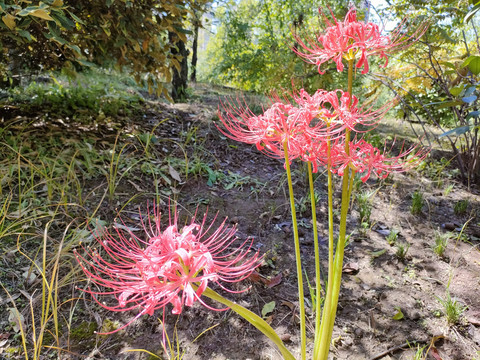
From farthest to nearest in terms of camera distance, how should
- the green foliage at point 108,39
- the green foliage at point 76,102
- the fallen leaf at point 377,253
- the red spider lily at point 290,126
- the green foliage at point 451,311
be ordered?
1. the green foliage at point 76,102
2. the green foliage at point 108,39
3. the fallen leaf at point 377,253
4. the green foliage at point 451,311
5. the red spider lily at point 290,126

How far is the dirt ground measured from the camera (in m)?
1.56

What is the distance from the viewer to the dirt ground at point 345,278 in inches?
61.4

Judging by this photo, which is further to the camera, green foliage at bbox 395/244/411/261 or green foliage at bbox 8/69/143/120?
green foliage at bbox 8/69/143/120

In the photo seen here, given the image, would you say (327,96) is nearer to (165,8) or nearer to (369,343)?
(369,343)

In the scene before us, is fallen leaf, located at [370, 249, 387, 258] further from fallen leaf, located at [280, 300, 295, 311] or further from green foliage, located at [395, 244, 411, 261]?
fallen leaf, located at [280, 300, 295, 311]

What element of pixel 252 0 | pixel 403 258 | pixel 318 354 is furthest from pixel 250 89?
pixel 318 354

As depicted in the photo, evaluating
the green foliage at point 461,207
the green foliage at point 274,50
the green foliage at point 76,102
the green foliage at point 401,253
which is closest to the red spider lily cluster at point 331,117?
the green foliage at point 401,253

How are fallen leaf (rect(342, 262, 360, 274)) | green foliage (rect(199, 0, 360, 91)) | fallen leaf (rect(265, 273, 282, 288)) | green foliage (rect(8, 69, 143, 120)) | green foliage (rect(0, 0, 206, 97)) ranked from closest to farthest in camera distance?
1. fallen leaf (rect(265, 273, 282, 288))
2. fallen leaf (rect(342, 262, 360, 274))
3. green foliage (rect(0, 0, 206, 97))
4. green foliage (rect(8, 69, 143, 120))
5. green foliage (rect(199, 0, 360, 91))

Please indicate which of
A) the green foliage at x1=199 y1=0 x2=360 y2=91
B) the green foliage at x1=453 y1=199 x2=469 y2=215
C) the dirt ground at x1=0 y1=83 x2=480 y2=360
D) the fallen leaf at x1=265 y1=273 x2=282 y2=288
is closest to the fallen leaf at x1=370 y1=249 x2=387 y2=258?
the dirt ground at x1=0 y1=83 x2=480 y2=360

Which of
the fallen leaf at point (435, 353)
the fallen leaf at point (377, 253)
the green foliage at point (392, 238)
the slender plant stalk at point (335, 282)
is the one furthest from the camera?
the green foliage at point (392, 238)

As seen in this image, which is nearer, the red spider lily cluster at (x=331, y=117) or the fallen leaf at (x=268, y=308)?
the red spider lily cluster at (x=331, y=117)

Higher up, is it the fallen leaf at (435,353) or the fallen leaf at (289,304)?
the fallen leaf at (435,353)

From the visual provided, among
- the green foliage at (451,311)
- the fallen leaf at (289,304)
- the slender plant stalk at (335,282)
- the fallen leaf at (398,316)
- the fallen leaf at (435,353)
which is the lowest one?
the fallen leaf at (289,304)

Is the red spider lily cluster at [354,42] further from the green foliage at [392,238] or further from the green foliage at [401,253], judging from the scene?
the green foliage at [392,238]
